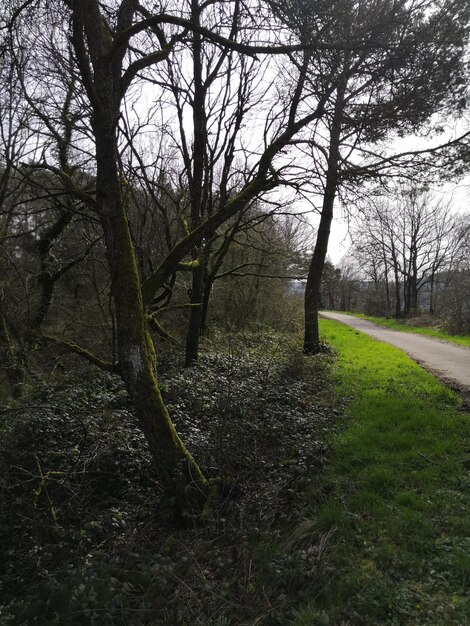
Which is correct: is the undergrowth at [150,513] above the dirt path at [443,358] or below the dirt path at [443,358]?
below

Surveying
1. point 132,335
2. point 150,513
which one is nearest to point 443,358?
point 150,513

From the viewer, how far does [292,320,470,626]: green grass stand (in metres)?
2.84

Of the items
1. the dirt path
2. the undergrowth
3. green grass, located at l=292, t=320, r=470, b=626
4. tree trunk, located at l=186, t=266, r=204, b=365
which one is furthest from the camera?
tree trunk, located at l=186, t=266, r=204, b=365

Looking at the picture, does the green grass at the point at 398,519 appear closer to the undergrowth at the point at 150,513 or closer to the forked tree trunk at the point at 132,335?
the undergrowth at the point at 150,513

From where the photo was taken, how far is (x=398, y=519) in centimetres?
374

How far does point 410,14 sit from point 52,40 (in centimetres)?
581

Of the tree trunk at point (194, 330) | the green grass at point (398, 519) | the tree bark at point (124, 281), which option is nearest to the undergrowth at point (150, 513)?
the green grass at point (398, 519)

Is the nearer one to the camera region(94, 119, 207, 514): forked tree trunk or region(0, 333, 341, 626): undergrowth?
region(0, 333, 341, 626): undergrowth

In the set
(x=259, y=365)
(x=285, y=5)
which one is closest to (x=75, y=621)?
(x=285, y=5)

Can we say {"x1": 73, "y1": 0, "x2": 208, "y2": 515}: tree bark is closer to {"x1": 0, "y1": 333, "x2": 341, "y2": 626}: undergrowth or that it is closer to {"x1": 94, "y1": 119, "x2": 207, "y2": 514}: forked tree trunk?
{"x1": 94, "y1": 119, "x2": 207, "y2": 514}: forked tree trunk

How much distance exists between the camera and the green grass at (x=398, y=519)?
2844 millimetres

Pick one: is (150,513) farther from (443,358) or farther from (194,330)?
(443,358)

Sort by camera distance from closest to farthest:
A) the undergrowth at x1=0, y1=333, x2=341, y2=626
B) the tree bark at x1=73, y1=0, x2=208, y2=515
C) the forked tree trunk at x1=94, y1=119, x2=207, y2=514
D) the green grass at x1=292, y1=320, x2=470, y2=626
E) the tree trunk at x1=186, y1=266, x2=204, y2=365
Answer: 1. the green grass at x1=292, y1=320, x2=470, y2=626
2. the undergrowth at x1=0, y1=333, x2=341, y2=626
3. the tree bark at x1=73, y1=0, x2=208, y2=515
4. the forked tree trunk at x1=94, y1=119, x2=207, y2=514
5. the tree trunk at x1=186, y1=266, x2=204, y2=365

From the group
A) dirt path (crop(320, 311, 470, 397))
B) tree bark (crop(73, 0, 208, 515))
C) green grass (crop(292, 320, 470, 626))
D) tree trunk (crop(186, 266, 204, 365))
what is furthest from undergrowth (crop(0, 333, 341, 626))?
dirt path (crop(320, 311, 470, 397))
